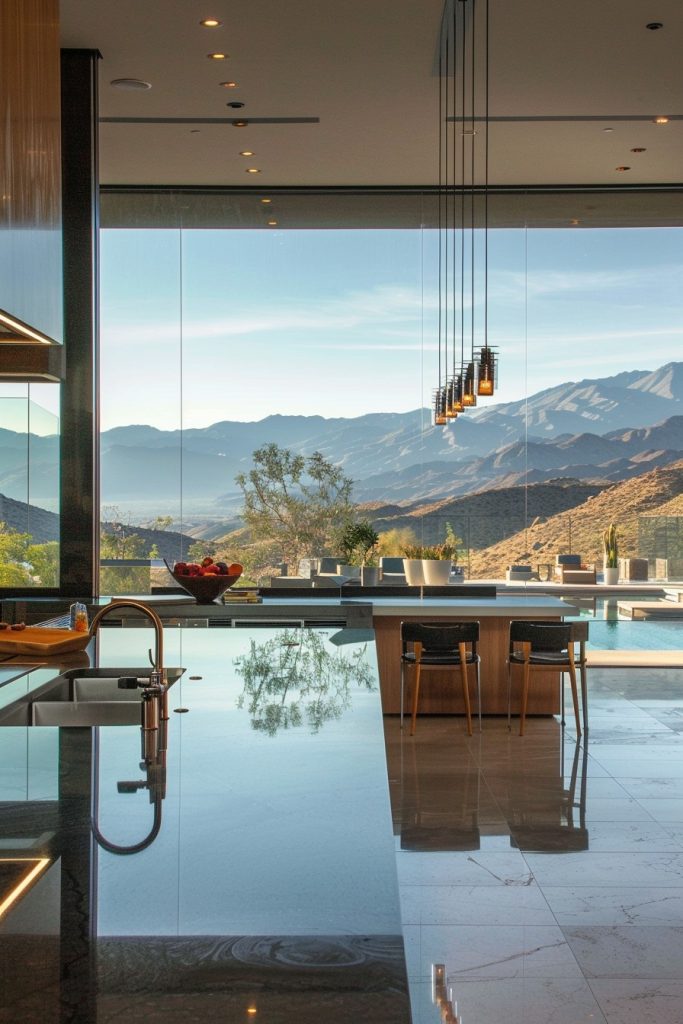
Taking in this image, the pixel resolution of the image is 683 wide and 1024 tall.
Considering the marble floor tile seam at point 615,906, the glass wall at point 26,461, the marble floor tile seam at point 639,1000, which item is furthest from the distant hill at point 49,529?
the marble floor tile seam at point 639,1000

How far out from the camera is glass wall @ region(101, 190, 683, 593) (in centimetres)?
931

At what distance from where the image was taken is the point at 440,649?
667 cm

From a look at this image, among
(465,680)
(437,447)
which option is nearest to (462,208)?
(437,447)

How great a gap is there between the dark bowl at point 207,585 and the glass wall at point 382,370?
344cm

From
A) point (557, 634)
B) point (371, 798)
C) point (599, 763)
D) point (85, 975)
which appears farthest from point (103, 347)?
point (85, 975)

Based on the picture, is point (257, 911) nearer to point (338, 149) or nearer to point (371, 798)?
point (371, 798)

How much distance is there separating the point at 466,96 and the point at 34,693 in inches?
Result: 210

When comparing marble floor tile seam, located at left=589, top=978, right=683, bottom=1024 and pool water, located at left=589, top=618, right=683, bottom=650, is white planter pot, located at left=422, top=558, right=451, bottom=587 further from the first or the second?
marble floor tile seam, located at left=589, top=978, right=683, bottom=1024

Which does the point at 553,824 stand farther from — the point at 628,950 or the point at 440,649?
the point at 440,649

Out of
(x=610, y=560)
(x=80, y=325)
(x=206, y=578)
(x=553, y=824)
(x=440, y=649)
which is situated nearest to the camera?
(x=553, y=824)

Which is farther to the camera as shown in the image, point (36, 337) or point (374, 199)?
point (374, 199)

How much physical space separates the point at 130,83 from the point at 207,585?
324 cm

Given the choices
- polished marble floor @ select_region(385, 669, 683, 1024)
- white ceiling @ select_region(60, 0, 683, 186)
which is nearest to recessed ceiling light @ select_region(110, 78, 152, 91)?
white ceiling @ select_region(60, 0, 683, 186)

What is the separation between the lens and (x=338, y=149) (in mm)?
8117
